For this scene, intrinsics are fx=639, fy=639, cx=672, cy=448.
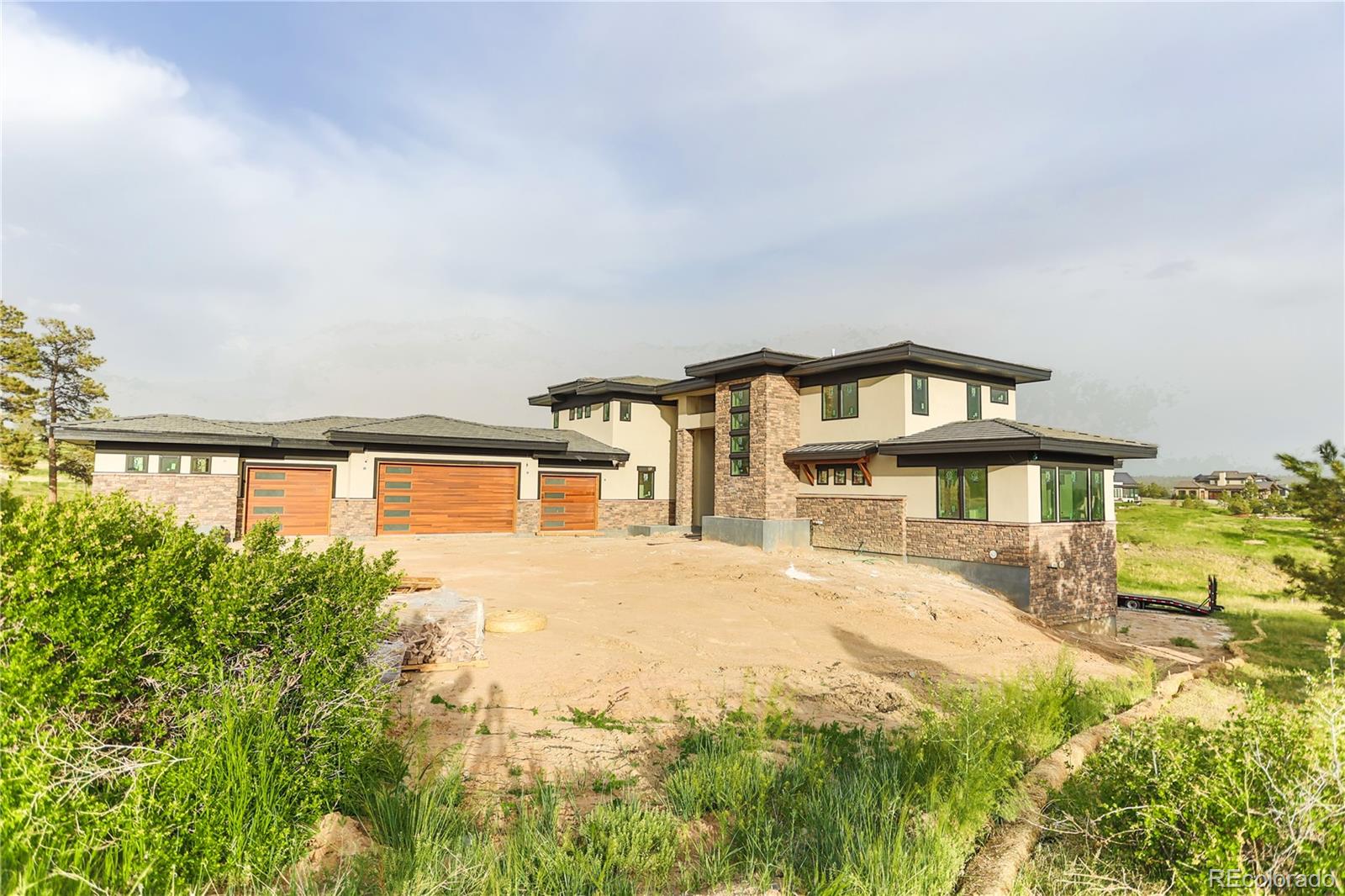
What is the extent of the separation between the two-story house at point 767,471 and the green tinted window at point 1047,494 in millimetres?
59

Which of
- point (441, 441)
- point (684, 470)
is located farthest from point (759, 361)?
point (441, 441)

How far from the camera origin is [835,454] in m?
21.0

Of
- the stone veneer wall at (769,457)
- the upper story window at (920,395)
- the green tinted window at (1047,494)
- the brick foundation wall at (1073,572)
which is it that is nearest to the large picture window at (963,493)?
the green tinted window at (1047,494)

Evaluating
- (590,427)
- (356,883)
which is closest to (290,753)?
(356,883)

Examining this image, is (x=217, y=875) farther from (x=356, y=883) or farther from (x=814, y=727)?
(x=814, y=727)

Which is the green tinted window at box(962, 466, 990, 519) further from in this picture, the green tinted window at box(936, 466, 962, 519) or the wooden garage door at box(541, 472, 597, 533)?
the wooden garage door at box(541, 472, 597, 533)

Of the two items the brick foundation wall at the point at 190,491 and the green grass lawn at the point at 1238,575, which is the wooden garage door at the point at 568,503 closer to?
the brick foundation wall at the point at 190,491

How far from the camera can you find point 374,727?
394cm

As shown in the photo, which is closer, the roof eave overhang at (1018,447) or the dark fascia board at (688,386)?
the roof eave overhang at (1018,447)

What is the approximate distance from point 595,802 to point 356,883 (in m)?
1.66

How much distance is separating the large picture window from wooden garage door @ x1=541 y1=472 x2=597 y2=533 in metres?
14.7

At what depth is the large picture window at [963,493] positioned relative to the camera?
17.9 metres

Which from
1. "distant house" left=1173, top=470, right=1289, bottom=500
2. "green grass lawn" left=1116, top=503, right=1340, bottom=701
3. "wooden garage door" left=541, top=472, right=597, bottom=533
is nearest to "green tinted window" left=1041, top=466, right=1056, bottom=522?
"green grass lawn" left=1116, top=503, right=1340, bottom=701

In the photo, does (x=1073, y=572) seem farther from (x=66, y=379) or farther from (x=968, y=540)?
(x=66, y=379)
